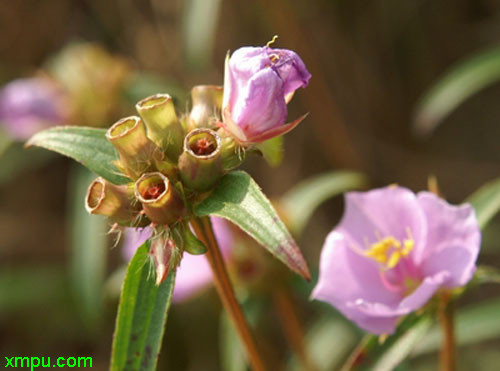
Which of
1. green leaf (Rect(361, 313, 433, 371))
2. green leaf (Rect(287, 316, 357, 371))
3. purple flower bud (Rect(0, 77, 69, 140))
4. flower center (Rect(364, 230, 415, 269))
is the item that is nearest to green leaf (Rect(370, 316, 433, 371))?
green leaf (Rect(361, 313, 433, 371))

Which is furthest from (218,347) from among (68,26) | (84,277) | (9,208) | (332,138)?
(68,26)

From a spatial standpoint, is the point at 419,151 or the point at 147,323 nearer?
the point at 147,323

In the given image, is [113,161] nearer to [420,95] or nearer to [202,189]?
[202,189]

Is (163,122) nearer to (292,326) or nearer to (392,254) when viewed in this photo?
(392,254)

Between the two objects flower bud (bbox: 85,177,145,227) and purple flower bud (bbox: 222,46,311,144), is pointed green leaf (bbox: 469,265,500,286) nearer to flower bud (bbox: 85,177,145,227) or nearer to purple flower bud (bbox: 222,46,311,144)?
purple flower bud (bbox: 222,46,311,144)

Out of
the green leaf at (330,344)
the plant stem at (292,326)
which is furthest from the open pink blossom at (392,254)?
the green leaf at (330,344)

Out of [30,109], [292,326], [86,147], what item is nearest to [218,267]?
[86,147]
